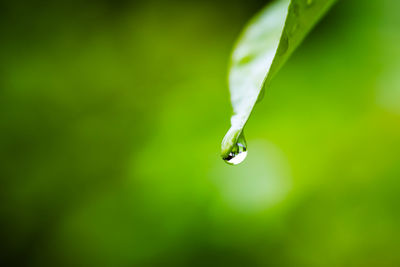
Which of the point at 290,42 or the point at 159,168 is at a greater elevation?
the point at 159,168

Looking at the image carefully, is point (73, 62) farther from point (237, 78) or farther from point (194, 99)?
point (237, 78)

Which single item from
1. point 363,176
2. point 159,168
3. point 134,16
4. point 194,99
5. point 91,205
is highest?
point 134,16

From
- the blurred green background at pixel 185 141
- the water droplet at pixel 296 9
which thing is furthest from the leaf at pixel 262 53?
the blurred green background at pixel 185 141

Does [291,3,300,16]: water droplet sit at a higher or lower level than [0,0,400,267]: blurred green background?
lower

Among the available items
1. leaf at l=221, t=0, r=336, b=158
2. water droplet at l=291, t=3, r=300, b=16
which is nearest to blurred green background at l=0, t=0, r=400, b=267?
leaf at l=221, t=0, r=336, b=158

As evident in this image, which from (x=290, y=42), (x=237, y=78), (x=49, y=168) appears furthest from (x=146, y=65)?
(x=290, y=42)

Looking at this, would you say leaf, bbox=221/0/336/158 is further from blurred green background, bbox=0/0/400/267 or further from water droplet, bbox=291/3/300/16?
blurred green background, bbox=0/0/400/267
